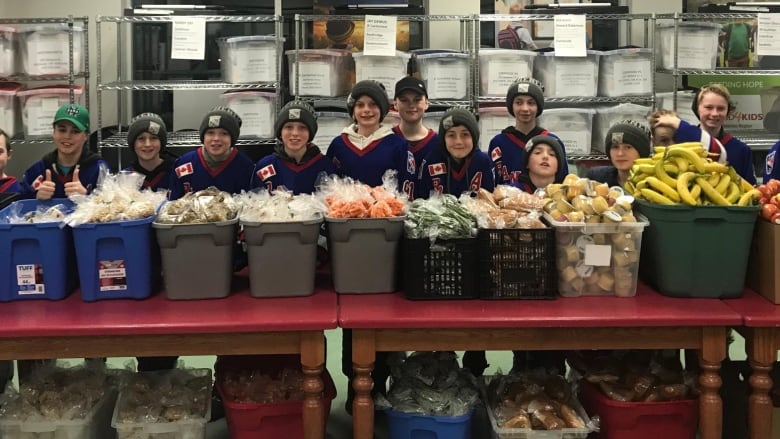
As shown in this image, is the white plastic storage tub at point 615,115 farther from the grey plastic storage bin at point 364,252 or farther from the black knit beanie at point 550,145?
the grey plastic storage bin at point 364,252

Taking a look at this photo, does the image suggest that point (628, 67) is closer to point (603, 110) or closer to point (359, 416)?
point (603, 110)

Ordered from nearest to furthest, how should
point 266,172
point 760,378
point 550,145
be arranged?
point 760,378, point 550,145, point 266,172

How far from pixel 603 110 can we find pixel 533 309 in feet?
9.61

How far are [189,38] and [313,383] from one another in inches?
116

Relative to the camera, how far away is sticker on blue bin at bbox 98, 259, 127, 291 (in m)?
2.70

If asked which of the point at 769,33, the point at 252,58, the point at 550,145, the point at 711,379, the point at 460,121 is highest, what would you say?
the point at 769,33

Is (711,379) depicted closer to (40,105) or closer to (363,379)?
(363,379)

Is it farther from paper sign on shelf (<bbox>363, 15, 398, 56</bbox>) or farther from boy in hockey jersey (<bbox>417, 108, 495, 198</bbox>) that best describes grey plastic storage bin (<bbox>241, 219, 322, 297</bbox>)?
paper sign on shelf (<bbox>363, 15, 398, 56</bbox>)

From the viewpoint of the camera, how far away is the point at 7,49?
196 inches

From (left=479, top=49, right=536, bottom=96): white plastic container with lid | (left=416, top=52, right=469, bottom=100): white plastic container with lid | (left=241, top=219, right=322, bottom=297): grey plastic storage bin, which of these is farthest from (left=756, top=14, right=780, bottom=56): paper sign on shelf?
(left=241, top=219, right=322, bottom=297): grey plastic storage bin

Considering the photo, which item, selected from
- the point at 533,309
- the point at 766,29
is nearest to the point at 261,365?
the point at 533,309

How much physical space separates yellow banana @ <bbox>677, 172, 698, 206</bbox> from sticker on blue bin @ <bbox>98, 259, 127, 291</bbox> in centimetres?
189

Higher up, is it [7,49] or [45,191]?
[7,49]

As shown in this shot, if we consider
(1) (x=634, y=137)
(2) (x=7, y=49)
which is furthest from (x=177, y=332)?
(2) (x=7, y=49)
